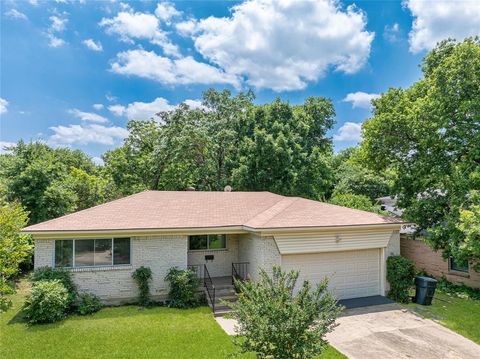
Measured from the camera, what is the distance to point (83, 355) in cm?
810

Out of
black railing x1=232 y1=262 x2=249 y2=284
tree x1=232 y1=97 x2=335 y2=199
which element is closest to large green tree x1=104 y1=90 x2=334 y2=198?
tree x1=232 y1=97 x2=335 y2=199

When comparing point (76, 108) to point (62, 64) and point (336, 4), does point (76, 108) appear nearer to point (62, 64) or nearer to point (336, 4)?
point (62, 64)

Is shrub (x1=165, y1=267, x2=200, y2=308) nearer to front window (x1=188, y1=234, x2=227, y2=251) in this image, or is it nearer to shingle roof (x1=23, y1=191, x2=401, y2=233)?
shingle roof (x1=23, y1=191, x2=401, y2=233)

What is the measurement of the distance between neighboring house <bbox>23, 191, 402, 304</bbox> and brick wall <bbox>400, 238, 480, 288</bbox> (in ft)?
13.9

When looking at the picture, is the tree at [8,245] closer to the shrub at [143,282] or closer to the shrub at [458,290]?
the shrub at [143,282]

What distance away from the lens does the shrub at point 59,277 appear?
35.4 ft

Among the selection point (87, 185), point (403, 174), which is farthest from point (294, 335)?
point (87, 185)

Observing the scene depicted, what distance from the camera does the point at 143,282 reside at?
38.9 feet

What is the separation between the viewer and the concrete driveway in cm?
841

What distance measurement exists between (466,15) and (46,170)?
22.6 meters

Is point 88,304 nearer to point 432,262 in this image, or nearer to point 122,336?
point 122,336

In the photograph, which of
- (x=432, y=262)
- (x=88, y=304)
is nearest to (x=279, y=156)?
(x=432, y=262)

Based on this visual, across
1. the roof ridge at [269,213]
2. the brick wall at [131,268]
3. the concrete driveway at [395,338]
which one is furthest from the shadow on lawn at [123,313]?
the concrete driveway at [395,338]

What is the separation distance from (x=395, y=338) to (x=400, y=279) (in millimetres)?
4158
